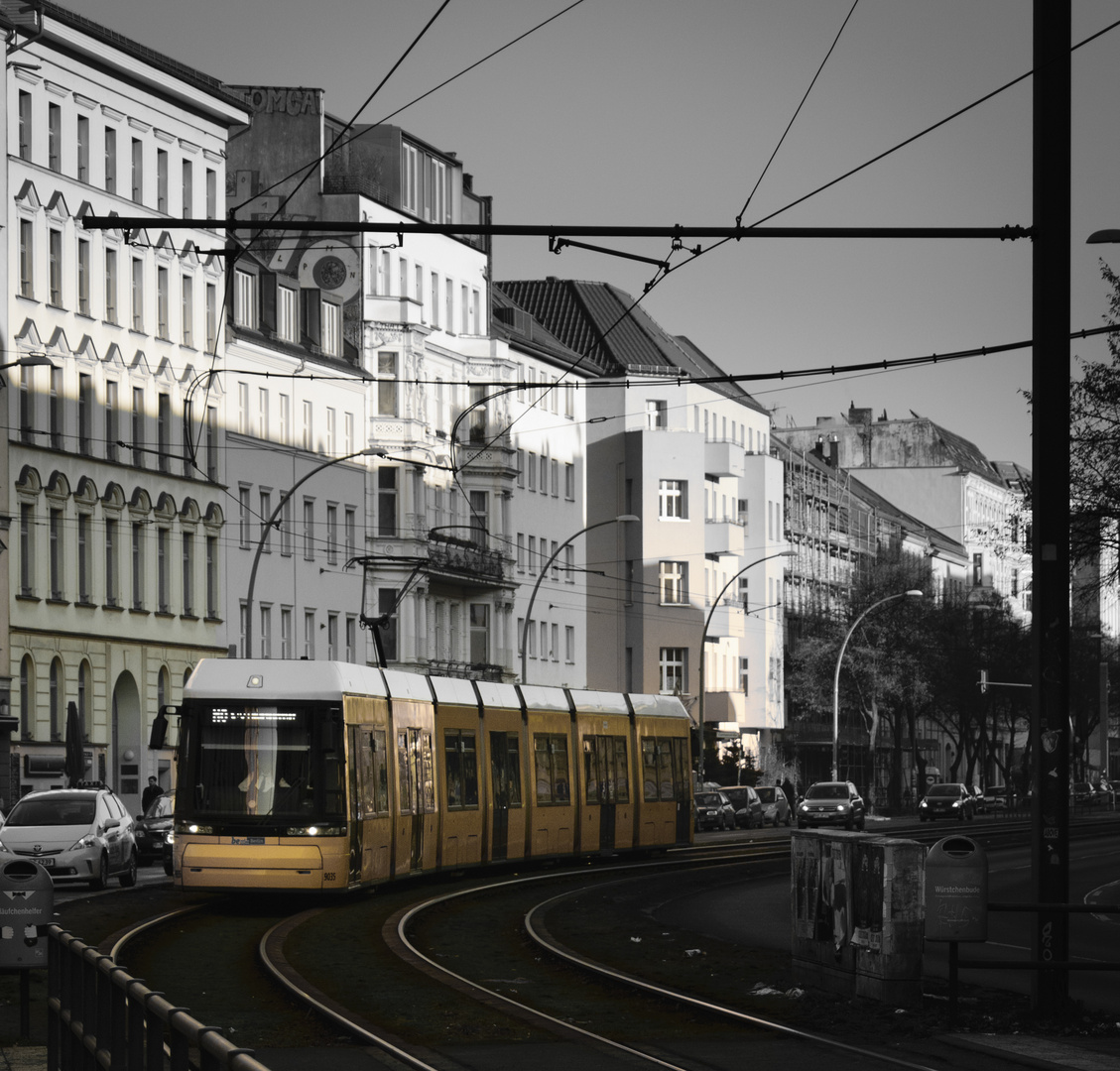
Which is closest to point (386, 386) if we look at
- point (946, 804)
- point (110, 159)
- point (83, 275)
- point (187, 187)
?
point (187, 187)

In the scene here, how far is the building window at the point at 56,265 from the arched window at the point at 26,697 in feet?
29.2

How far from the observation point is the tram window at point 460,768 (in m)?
33.6

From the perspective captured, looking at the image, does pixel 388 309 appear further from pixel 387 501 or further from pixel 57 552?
pixel 57 552

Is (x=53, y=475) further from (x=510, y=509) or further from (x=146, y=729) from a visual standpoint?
(x=510, y=509)

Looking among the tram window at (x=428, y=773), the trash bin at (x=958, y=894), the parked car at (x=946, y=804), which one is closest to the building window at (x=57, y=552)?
the tram window at (x=428, y=773)

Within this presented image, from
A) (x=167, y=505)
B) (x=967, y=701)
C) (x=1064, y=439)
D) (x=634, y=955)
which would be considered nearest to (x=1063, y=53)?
(x=1064, y=439)

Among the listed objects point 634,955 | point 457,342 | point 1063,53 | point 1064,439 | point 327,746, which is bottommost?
point 634,955

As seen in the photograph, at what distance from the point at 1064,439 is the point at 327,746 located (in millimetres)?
12945

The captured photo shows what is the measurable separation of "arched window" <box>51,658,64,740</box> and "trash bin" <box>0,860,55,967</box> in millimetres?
44502

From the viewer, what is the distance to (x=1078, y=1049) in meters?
14.9

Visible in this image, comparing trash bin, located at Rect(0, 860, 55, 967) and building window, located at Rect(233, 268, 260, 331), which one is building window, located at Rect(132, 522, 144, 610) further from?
trash bin, located at Rect(0, 860, 55, 967)

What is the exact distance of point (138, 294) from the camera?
64.6m

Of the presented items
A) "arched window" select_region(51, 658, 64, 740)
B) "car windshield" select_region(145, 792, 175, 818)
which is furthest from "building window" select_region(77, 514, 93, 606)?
"car windshield" select_region(145, 792, 175, 818)

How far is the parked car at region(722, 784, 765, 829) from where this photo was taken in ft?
243
